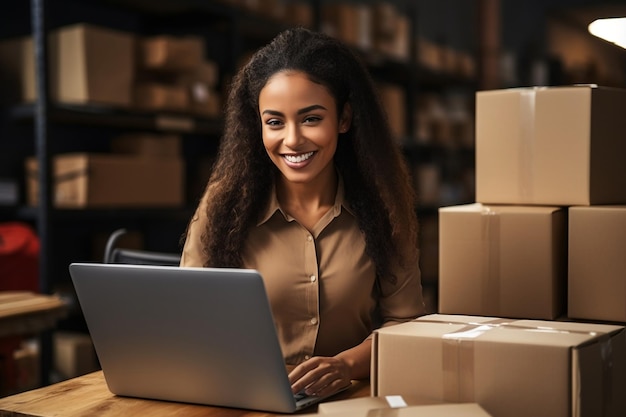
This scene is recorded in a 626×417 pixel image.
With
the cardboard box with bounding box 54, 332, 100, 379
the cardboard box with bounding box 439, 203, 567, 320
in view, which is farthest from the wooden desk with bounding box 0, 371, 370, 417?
the cardboard box with bounding box 54, 332, 100, 379

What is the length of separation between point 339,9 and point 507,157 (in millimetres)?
3138

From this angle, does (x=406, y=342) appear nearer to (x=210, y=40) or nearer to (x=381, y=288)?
(x=381, y=288)

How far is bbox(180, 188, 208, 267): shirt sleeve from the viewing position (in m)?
1.64

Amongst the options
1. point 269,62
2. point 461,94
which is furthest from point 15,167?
point 461,94

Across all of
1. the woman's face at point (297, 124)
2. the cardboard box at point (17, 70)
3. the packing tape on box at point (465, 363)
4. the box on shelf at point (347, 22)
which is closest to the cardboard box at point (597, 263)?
the packing tape on box at point (465, 363)

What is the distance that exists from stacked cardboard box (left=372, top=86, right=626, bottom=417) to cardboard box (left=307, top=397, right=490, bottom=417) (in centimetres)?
12

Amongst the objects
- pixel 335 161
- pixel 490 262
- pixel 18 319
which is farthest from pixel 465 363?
pixel 18 319

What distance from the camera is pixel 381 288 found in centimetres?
167

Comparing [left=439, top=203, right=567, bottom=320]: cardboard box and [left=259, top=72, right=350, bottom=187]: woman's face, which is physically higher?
[left=259, top=72, right=350, bottom=187]: woman's face

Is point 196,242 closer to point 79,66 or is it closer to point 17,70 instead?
point 79,66

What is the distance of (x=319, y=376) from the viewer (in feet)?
4.10

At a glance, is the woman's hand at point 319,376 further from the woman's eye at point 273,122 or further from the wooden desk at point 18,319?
the wooden desk at point 18,319

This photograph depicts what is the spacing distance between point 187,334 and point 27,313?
0.98m

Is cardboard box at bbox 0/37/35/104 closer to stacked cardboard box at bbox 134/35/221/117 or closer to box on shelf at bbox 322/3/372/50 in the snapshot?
Result: stacked cardboard box at bbox 134/35/221/117
